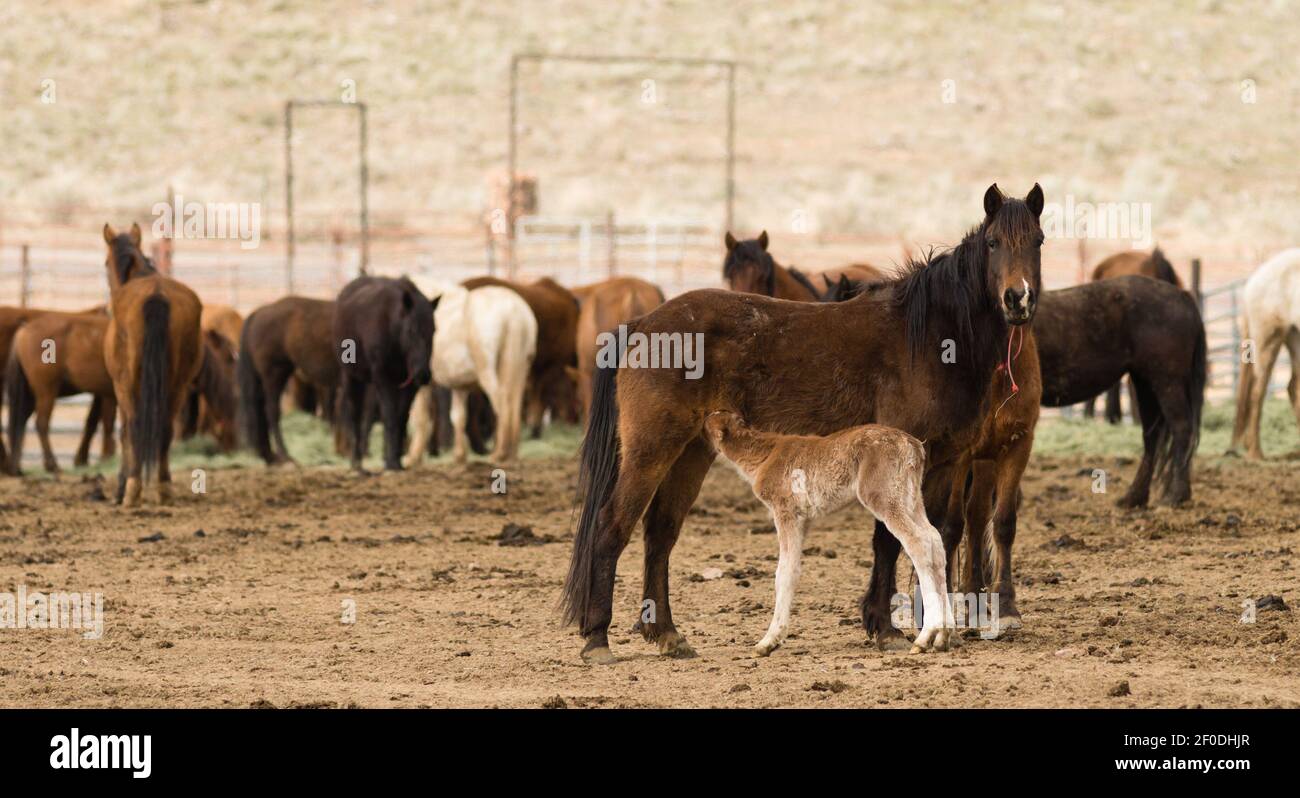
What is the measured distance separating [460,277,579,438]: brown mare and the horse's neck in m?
6.57

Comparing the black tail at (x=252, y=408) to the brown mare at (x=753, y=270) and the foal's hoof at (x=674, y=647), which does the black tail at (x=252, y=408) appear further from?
the foal's hoof at (x=674, y=647)

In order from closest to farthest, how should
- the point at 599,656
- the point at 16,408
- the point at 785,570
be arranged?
the point at 785,570, the point at 599,656, the point at 16,408

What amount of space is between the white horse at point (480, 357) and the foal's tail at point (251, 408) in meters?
1.59

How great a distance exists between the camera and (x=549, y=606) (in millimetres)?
9242

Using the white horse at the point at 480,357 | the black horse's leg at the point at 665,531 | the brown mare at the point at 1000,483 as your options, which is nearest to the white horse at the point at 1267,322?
the white horse at the point at 480,357

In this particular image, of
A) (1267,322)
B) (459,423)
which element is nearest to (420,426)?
(459,423)

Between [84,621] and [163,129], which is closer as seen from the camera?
[84,621]

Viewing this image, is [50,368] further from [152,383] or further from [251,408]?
[152,383]

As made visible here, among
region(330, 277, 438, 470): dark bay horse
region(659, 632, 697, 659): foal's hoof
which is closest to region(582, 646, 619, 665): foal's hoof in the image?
region(659, 632, 697, 659): foal's hoof

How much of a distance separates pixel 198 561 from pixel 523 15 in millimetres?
51771

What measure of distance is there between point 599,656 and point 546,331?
487 inches
